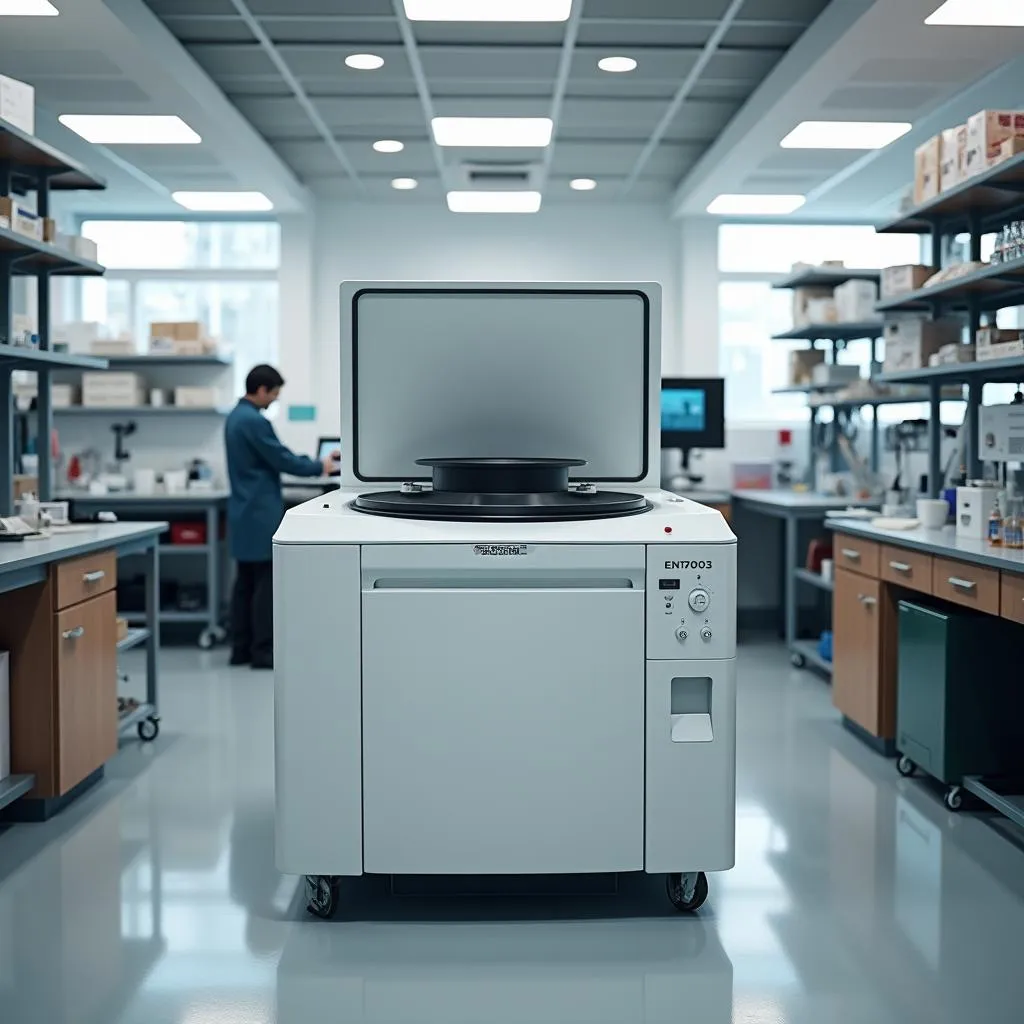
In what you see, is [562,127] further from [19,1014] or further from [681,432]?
[19,1014]

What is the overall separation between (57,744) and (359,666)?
1303 millimetres

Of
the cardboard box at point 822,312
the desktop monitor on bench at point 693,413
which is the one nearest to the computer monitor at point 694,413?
the desktop monitor on bench at point 693,413

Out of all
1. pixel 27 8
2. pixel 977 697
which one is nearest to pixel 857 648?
pixel 977 697

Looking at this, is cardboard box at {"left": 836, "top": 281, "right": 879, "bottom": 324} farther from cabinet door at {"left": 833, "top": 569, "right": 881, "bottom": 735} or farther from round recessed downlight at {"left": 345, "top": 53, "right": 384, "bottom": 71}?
round recessed downlight at {"left": 345, "top": 53, "right": 384, "bottom": 71}

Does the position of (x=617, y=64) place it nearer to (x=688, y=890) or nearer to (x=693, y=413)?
(x=693, y=413)

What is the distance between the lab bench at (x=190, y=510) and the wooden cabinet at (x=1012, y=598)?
4425 millimetres

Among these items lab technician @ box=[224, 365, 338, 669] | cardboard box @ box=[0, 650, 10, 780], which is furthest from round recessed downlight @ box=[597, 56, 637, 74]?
cardboard box @ box=[0, 650, 10, 780]

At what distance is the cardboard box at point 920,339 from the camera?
4.21 m

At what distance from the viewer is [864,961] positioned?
229cm

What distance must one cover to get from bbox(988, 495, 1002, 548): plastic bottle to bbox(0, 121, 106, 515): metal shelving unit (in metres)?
2.90

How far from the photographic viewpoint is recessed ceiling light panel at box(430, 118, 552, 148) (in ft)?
19.2

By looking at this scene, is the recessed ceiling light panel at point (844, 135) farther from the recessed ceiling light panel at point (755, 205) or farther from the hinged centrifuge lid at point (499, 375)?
the hinged centrifuge lid at point (499, 375)

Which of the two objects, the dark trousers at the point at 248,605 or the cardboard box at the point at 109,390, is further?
the cardboard box at the point at 109,390

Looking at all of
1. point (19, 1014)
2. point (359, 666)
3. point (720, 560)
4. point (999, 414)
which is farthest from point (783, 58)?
point (19, 1014)
